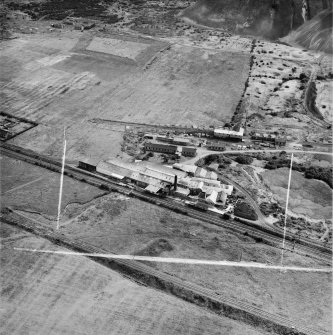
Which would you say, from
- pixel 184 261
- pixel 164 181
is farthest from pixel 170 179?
pixel 184 261

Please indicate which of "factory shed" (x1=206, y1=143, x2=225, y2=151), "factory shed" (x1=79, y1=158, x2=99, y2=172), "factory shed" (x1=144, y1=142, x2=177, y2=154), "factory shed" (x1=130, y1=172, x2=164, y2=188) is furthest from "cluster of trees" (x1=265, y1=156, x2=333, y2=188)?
"factory shed" (x1=79, y1=158, x2=99, y2=172)

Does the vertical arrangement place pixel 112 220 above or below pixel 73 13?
below

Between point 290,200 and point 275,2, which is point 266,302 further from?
point 275,2

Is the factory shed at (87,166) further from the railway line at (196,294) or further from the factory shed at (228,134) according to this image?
the factory shed at (228,134)

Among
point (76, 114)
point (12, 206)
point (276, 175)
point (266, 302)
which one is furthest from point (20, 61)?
point (266, 302)

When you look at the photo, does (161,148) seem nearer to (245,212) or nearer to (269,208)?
(245,212)

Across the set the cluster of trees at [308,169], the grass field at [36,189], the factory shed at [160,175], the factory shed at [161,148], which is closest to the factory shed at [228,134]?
the cluster of trees at [308,169]
